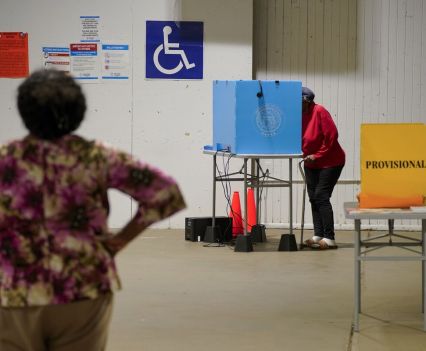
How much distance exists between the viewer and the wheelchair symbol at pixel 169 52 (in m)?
9.09

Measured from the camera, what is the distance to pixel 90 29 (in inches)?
361

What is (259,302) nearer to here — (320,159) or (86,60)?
(320,159)

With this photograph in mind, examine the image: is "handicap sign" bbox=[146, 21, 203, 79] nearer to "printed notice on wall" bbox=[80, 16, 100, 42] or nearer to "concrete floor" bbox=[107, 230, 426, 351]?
"printed notice on wall" bbox=[80, 16, 100, 42]

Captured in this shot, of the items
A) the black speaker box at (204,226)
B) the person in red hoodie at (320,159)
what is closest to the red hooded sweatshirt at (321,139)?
the person in red hoodie at (320,159)

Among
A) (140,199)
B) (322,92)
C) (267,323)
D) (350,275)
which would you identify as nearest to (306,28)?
(322,92)

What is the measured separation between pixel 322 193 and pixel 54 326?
5.85 metres

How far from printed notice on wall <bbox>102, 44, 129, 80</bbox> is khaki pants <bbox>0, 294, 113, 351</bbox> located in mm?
7240

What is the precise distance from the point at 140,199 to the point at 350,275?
14.8ft

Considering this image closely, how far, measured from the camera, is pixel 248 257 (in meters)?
7.36

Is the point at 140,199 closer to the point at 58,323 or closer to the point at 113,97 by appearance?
the point at 58,323

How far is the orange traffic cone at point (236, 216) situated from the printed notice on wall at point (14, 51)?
8.66ft

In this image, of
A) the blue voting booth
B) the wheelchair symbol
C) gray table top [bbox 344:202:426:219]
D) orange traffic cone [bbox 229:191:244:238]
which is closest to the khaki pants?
gray table top [bbox 344:202:426:219]

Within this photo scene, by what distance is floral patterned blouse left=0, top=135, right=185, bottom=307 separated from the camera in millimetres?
2088

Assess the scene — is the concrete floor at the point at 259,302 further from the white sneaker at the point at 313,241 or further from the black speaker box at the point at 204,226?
the black speaker box at the point at 204,226
